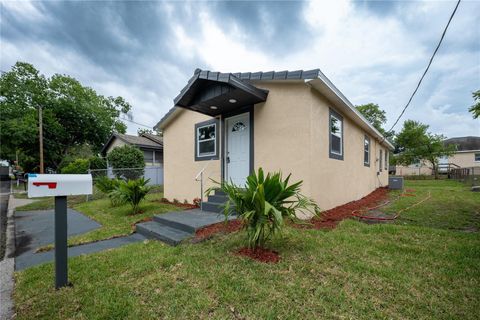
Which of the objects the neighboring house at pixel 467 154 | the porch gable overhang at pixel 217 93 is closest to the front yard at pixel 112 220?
the porch gable overhang at pixel 217 93

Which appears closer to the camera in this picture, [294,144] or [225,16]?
[294,144]

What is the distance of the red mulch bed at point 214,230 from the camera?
3980 mm

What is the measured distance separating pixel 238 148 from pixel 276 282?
14.5 ft

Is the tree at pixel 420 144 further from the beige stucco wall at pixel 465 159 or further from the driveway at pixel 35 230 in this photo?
the driveway at pixel 35 230

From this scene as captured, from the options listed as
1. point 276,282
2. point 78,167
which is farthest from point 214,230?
point 78,167

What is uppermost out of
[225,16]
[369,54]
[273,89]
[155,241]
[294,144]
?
[225,16]

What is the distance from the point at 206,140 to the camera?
24.4ft

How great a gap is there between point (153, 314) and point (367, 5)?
27.0ft

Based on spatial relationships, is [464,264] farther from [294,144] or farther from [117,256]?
[117,256]

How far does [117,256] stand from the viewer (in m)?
3.37

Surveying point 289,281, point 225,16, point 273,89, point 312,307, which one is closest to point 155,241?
point 289,281

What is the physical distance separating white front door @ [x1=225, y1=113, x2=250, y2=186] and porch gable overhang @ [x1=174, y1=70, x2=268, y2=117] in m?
0.42

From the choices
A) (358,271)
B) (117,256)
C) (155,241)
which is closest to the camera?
(358,271)

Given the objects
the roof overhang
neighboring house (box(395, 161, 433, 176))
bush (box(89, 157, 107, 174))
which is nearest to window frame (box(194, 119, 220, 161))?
the roof overhang
